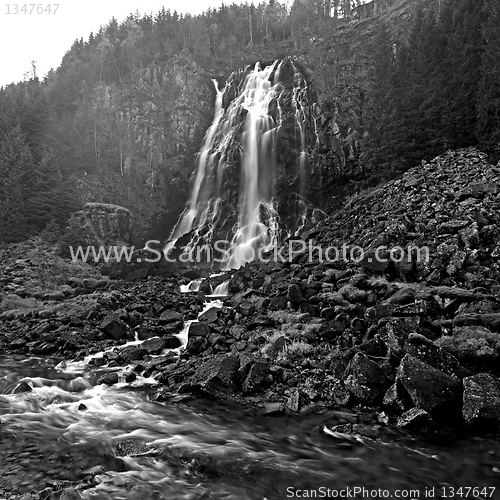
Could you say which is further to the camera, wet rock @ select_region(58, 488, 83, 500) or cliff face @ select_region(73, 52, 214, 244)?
cliff face @ select_region(73, 52, 214, 244)

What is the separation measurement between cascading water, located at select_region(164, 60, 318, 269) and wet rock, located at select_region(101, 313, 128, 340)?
581 inches

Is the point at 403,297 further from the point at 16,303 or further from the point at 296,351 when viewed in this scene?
the point at 16,303

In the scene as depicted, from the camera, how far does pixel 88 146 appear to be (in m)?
48.6

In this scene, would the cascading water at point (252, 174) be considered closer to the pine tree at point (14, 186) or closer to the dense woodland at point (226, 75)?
the dense woodland at point (226, 75)

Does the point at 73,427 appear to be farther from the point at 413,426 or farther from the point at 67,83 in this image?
the point at 67,83

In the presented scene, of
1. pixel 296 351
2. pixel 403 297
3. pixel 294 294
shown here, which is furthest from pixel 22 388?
pixel 403 297

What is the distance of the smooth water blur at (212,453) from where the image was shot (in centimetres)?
559

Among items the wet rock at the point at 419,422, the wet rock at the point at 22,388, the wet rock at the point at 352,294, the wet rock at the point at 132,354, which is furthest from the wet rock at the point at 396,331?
the wet rock at the point at 22,388

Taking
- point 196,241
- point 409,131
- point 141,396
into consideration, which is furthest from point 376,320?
point 196,241

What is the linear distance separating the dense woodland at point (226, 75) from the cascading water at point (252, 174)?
3120 mm

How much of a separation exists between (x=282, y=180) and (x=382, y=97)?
10435mm

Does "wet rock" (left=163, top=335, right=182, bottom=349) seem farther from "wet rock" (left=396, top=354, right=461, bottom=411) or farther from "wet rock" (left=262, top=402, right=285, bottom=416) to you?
"wet rock" (left=396, top=354, right=461, bottom=411)

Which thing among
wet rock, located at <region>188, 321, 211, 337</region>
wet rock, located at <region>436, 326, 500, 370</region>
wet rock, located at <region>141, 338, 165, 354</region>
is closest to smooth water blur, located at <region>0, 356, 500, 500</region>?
wet rock, located at <region>436, 326, 500, 370</region>

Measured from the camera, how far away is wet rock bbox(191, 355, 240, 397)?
30.6 ft
